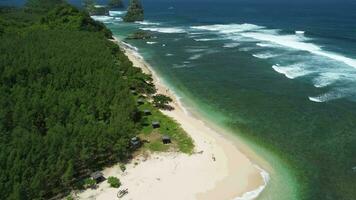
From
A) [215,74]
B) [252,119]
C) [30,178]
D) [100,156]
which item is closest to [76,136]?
[100,156]

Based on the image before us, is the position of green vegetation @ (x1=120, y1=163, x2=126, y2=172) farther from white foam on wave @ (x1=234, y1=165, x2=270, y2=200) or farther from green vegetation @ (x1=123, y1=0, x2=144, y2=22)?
green vegetation @ (x1=123, y1=0, x2=144, y2=22)

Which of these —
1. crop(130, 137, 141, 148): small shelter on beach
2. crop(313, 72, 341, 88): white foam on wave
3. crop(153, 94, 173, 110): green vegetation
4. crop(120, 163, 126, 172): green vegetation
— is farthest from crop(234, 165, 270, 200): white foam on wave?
crop(313, 72, 341, 88): white foam on wave

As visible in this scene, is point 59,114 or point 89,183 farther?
point 59,114

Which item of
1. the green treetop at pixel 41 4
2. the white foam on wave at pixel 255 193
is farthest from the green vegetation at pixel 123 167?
the green treetop at pixel 41 4

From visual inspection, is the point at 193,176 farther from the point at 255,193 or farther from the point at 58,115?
the point at 58,115

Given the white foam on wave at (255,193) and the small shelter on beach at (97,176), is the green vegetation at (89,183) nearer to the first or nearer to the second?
the small shelter on beach at (97,176)

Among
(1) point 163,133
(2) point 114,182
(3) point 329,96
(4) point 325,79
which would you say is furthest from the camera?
(4) point 325,79

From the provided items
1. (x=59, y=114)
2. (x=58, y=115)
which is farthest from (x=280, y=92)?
(x=58, y=115)
